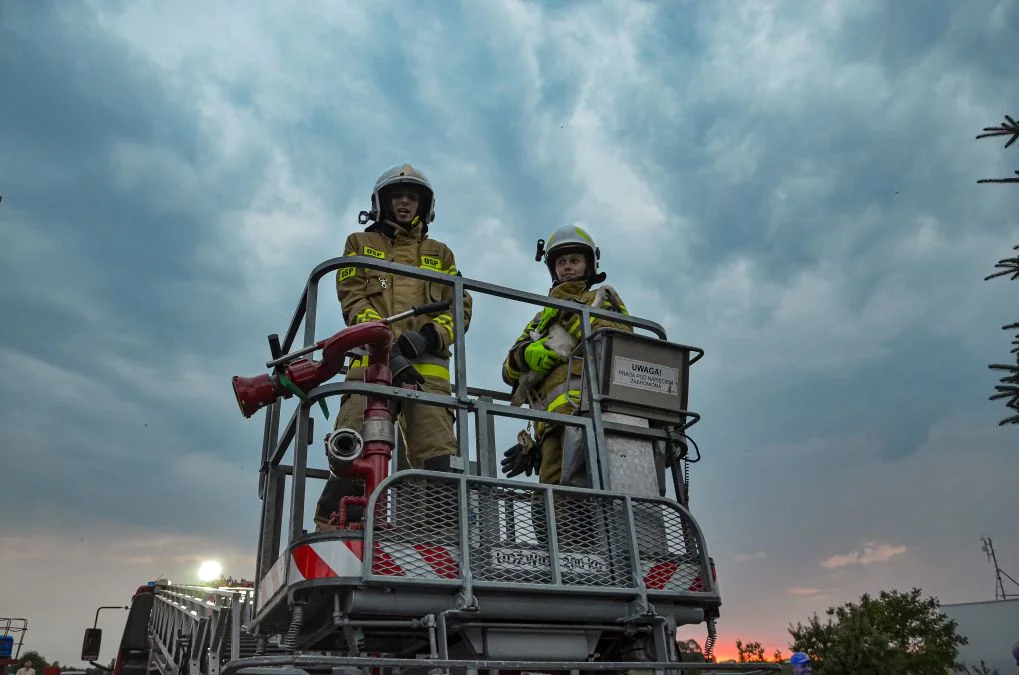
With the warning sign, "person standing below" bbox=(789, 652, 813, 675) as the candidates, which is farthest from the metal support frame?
"person standing below" bbox=(789, 652, 813, 675)

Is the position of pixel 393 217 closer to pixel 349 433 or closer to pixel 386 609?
pixel 349 433

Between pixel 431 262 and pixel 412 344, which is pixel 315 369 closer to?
pixel 412 344

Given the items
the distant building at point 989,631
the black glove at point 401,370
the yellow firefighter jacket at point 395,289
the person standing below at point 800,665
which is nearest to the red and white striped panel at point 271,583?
the black glove at point 401,370

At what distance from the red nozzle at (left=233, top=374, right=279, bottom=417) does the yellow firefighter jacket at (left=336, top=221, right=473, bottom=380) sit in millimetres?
788

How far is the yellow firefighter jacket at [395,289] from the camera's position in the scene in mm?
5234

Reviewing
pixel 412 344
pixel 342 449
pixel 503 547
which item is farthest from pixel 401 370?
pixel 503 547

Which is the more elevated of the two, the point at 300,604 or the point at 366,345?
the point at 366,345

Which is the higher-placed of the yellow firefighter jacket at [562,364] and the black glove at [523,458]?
the yellow firefighter jacket at [562,364]

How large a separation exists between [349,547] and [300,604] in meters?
0.44

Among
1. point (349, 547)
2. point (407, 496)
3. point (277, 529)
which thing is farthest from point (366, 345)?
point (277, 529)

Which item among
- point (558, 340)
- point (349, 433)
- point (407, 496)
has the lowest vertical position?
point (407, 496)

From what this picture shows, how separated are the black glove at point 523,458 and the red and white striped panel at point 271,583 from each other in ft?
6.90

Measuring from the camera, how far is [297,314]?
550 centimetres

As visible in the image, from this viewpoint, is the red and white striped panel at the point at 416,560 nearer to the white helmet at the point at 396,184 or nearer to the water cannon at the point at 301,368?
the water cannon at the point at 301,368
